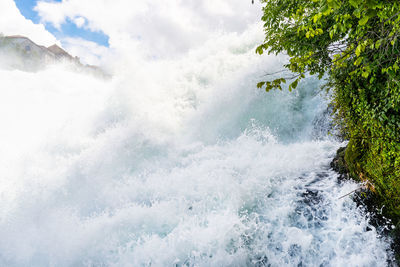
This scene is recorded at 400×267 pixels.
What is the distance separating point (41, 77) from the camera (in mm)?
18234

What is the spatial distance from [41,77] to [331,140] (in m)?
22.0

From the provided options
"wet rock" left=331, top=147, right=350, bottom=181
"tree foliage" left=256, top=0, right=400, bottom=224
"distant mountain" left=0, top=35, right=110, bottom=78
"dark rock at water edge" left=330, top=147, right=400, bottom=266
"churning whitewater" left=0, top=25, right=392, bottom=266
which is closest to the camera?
"tree foliage" left=256, top=0, right=400, bottom=224

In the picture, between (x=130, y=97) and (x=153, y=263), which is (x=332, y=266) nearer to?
(x=153, y=263)

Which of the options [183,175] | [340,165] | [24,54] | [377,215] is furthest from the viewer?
[24,54]

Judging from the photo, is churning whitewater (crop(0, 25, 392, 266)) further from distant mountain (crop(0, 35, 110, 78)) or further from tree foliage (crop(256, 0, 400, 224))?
distant mountain (crop(0, 35, 110, 78))

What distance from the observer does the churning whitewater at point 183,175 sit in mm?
3996

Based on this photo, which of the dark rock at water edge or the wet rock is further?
the wet rock

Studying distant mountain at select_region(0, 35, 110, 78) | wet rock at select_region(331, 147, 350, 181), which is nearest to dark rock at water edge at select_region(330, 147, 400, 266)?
wet rock at select_region(331, 147, 350, 181)

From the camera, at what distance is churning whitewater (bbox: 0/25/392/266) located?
3996mm

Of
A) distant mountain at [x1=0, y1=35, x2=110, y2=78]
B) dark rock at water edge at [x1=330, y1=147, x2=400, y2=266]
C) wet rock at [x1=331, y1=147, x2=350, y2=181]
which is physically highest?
distant mountain at [x1=0, y1=35, x2=110, y2=78]

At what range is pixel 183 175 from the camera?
646cm

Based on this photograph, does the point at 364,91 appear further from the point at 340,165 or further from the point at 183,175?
the point at 183,175

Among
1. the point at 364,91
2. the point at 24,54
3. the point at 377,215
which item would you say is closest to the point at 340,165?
the point at 377,215

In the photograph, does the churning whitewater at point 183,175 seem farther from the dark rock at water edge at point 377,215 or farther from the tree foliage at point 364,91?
the tree foliage at point 364,91
